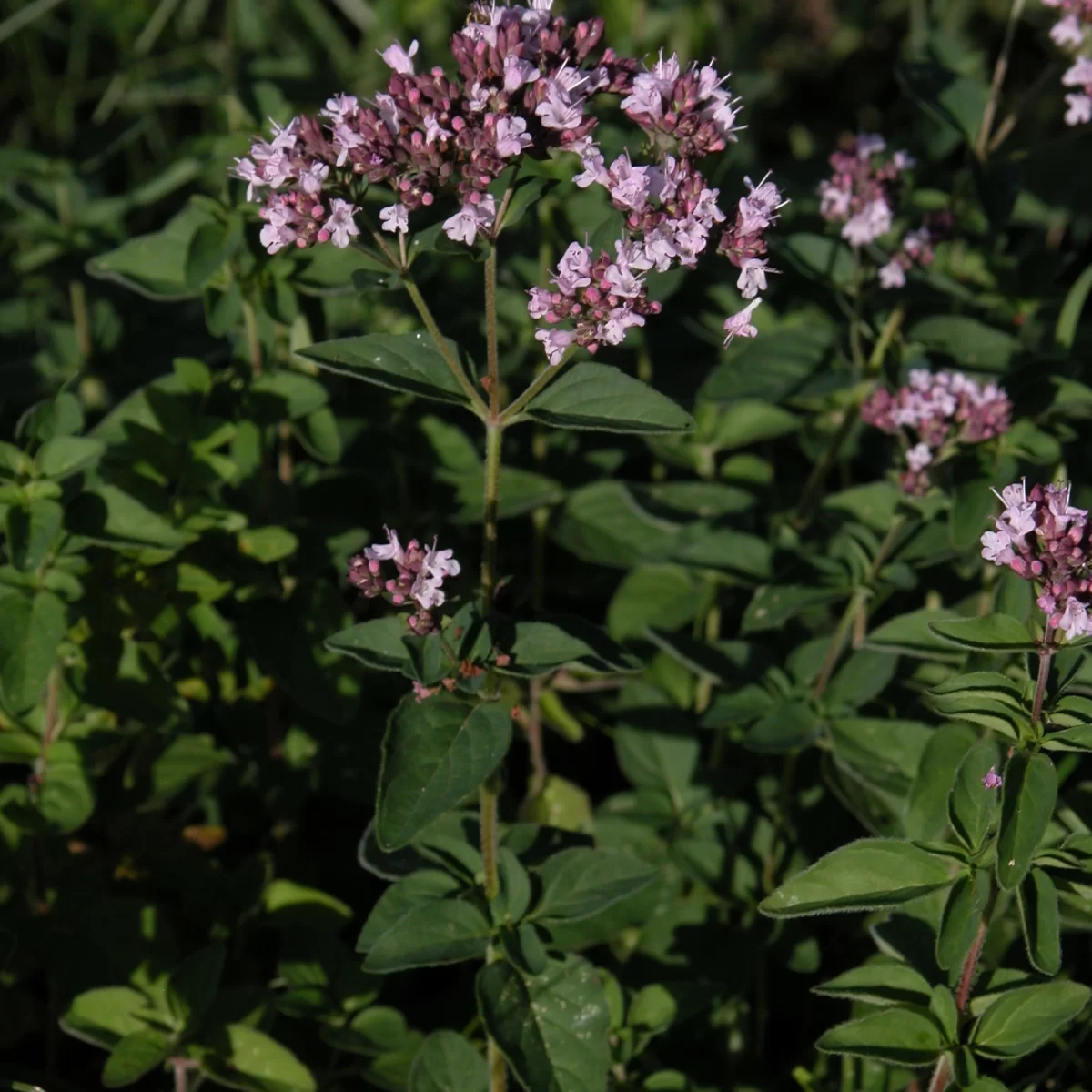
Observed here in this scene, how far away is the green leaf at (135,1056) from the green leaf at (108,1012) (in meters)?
0.05

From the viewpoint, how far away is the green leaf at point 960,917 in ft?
6.73

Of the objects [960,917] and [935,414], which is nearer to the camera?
[960,917]

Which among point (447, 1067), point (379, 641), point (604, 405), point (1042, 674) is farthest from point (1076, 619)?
point (447, 1067)

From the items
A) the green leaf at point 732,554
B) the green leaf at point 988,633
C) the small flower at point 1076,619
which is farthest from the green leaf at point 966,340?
the small flower at point 1076,619

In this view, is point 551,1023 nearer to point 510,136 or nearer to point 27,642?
point 27,642

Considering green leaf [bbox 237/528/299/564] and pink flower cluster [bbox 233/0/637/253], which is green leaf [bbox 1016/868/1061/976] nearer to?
pink flower cluster [bbox 233/0/637/253]

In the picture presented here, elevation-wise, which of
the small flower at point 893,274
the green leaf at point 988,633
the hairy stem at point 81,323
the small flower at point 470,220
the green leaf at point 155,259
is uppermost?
the hairy stem at point 81,323

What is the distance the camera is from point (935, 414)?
9.46 feet

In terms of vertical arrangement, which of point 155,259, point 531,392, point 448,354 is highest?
point 155,259

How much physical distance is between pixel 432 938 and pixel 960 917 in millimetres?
926

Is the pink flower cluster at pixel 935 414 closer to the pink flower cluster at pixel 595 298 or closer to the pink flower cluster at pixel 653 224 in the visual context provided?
the pink flower cluster at pixel 653 224

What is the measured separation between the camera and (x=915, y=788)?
2586 millimetres

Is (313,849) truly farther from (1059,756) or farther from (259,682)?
(1059,756)

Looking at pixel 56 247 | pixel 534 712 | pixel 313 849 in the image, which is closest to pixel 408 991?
pixel 313 849
